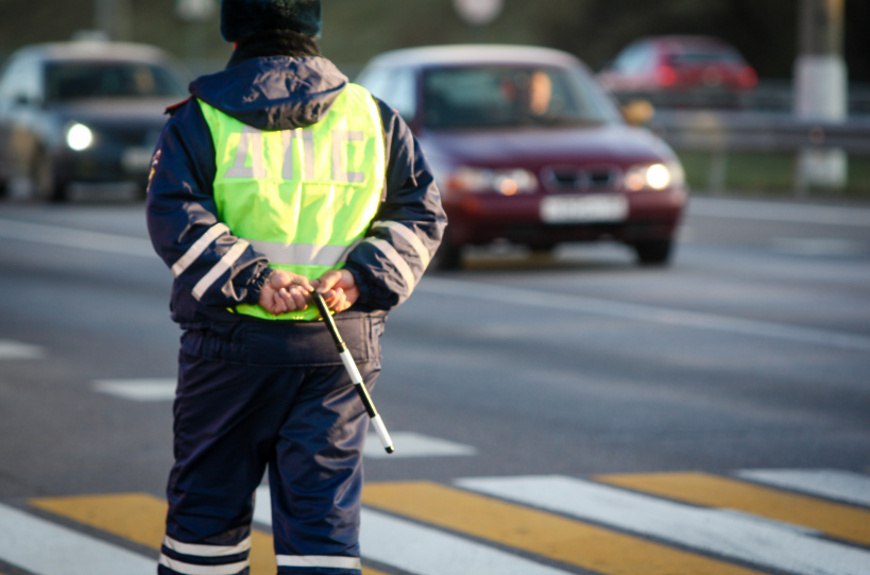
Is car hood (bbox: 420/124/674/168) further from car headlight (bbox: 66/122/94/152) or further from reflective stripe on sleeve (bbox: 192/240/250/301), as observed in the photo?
reflective stripe on sleeve (bbox: 192/240/250/301)

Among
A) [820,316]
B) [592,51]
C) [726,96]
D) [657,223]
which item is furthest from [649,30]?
[820,316]

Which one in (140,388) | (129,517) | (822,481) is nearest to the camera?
(129,517)

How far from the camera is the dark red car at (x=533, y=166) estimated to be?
578 inches

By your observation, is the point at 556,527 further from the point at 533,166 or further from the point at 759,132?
the point at 759,132

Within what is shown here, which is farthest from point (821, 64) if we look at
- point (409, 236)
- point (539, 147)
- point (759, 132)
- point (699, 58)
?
point (409, 236)


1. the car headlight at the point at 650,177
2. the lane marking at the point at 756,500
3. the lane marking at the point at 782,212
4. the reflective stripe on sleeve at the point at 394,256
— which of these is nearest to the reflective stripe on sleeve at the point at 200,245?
the reflective stripe on sleeve at the point at 394,256

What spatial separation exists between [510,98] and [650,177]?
157cm

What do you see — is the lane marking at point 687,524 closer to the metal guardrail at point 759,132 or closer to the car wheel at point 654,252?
the car wheel at point 654,252

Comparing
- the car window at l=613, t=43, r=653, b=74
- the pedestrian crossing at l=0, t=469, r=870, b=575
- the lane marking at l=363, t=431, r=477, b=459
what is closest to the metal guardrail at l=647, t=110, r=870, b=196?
the car window at l=613, t=43, r=653, b=74

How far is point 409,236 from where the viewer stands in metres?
4.54

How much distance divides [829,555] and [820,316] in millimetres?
6374

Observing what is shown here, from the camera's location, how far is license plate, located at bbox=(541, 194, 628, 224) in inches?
579

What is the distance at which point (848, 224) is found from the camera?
19203mm

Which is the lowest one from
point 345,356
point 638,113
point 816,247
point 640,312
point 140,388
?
point 816,247
